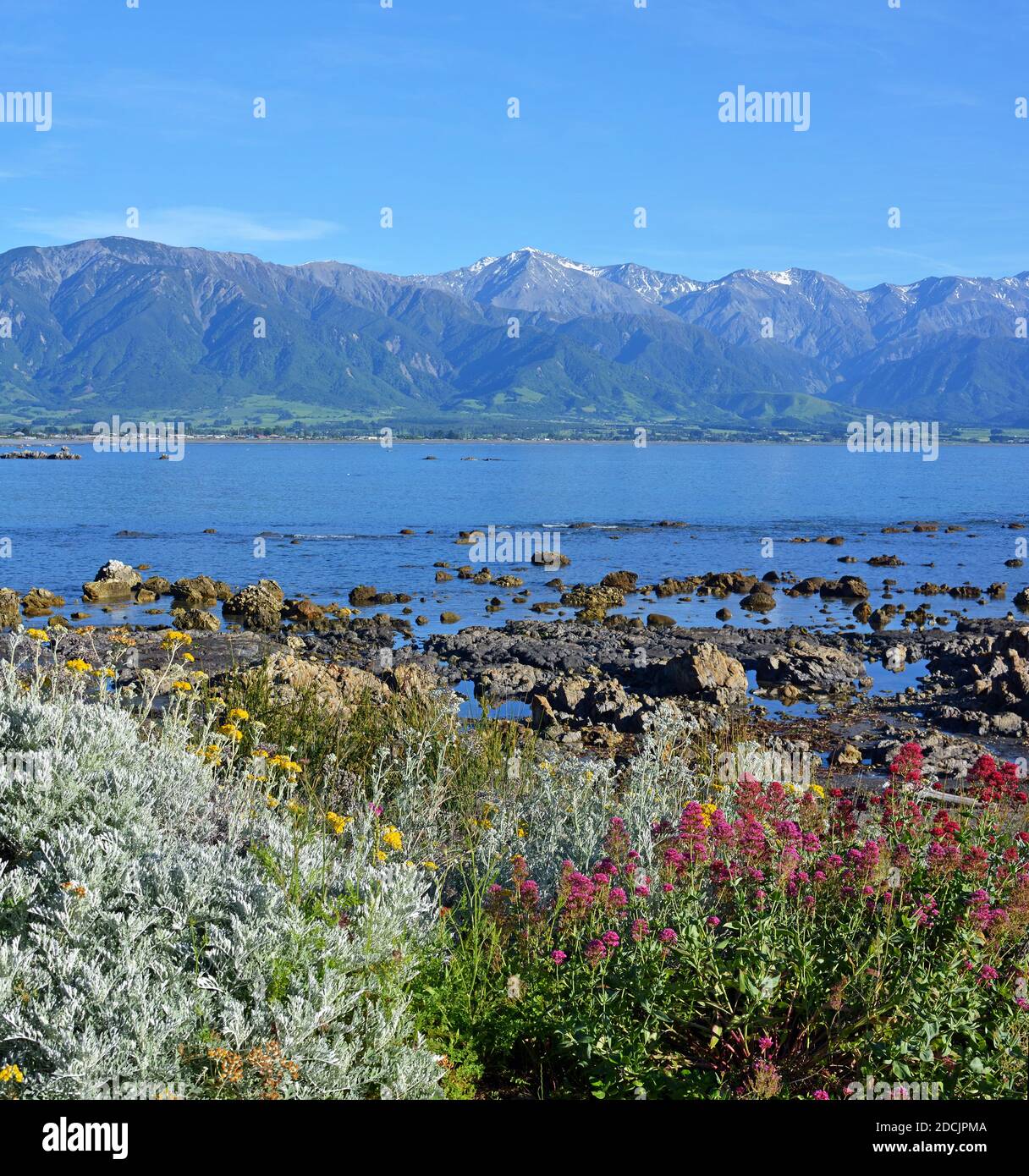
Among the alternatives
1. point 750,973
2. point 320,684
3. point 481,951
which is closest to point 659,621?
point 320,684

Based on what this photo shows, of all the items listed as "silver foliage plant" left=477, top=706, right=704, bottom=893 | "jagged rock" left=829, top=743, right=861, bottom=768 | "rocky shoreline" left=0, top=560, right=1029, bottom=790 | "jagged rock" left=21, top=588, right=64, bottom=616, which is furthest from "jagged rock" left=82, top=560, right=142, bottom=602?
"silver foliage plant" left=477, top=706, right=704, bottom=893

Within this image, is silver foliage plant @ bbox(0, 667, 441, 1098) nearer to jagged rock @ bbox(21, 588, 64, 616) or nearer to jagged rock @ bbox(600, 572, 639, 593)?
jagged rock @ bbox(21, 588, 64, 616)

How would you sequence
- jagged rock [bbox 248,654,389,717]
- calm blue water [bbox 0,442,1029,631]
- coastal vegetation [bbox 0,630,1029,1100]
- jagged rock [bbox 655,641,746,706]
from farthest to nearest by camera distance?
calm blue water [bbox 0,442,1029,631], jagged rock [bbox 655,641,746,706], jagged rock [bbox 248,654,389,717], coastal vegetation [bbox 0,630,1029,1100]

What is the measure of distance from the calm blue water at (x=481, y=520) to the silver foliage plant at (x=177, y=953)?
24.0 meters

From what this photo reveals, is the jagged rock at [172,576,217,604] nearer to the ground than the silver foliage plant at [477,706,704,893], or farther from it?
nearer to the ground

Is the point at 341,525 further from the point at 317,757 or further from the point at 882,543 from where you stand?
the point at 317,757

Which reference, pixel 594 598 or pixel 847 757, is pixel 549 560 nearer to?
pixel 594 598

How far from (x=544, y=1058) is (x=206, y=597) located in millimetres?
29719

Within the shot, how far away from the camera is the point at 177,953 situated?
4.23 metres

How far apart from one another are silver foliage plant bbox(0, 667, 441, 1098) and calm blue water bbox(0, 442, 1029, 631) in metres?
24.0

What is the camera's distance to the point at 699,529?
200 feet

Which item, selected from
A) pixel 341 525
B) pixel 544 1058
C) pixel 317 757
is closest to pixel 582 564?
pixel 341 525

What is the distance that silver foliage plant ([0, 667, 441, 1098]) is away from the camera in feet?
12.2

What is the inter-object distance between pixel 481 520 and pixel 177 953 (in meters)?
60.5
